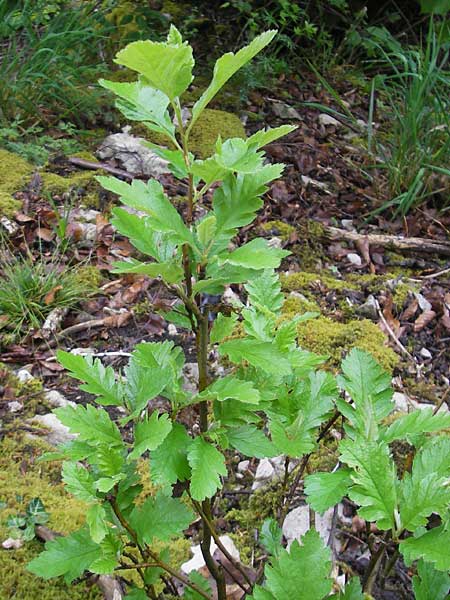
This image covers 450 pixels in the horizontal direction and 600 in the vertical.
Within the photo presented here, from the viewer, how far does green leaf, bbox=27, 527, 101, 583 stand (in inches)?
38.0

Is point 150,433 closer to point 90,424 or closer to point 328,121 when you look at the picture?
point 90,424

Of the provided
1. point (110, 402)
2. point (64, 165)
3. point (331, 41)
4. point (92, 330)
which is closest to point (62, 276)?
point (92, 330)

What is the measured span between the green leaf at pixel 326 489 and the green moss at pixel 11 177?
2.55 metres

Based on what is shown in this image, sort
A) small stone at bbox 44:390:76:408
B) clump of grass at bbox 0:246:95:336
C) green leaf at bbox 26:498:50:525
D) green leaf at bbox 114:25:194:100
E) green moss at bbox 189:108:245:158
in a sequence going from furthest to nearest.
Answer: green moss at bbox 189:108:245:158 < clump of grass at bbox 0:246:95:336 < small stone at bbox 44:390:76:408 < green leaf at bbox 26:498:50:525 < green leaf at bbox 114:25:194:100

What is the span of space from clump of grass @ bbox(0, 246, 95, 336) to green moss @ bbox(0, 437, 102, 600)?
2.47 ft

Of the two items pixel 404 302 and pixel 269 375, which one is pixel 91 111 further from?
pixel 269 375

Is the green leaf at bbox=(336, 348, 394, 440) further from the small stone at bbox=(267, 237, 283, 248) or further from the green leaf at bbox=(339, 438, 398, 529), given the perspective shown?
the small stone at bbox=(267, 237, 283, 248)

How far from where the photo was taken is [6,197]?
3.22m

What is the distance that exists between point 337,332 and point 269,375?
150 cm

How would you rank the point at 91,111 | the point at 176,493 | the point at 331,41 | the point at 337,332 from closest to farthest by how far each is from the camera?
1. the point at 176,493
2. the point at 337,332
3. the point at 91,111
4. the point at 331,41

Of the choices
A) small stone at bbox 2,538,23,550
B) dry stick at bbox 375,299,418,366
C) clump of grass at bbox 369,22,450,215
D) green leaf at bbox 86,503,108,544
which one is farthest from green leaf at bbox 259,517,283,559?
clump of grass at bbox 369,22,450,215

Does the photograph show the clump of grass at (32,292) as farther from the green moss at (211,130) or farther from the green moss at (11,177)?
the green moss at (211,130)

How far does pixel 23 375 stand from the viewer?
238 cm

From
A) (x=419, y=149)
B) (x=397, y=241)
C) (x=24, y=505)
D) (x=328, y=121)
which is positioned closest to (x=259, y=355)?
(x=24, y=505)
